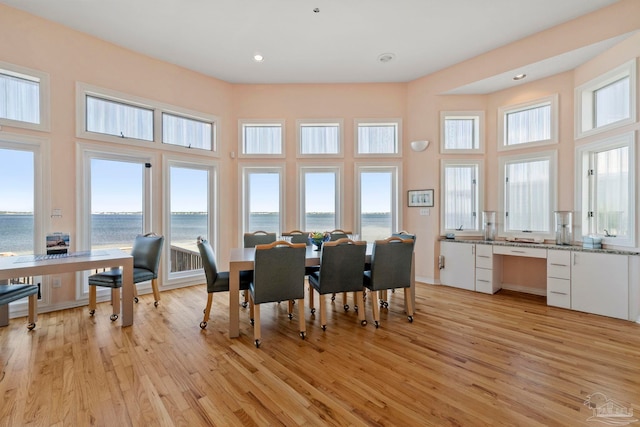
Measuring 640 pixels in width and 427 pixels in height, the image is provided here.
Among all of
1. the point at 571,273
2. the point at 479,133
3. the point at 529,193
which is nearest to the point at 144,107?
the point at 479,133

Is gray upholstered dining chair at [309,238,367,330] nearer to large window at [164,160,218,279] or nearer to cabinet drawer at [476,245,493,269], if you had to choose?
cabinet drawer at [476,245,493,269]

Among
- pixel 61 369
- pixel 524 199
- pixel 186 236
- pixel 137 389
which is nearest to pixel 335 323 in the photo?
pixel 137 389

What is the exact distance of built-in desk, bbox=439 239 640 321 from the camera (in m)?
3.22

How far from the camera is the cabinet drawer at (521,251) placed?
3.86 meters

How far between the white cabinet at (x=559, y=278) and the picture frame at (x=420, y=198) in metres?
1.79

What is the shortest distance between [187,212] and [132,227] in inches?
32.0

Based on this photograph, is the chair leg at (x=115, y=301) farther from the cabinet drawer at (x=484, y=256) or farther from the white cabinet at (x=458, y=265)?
the cabinet drawer at (x=484, y=256)

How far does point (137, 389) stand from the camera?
1944mm

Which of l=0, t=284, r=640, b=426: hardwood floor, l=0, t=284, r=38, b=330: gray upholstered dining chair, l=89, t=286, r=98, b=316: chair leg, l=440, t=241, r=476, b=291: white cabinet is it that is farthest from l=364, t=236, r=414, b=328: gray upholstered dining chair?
l=0, t=284, r=38, b=330: gray upholstered dining chair

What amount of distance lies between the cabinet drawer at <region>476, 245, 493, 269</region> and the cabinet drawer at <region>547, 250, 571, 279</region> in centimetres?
69

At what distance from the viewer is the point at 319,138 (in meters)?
5.22

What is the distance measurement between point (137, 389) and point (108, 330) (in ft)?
4.43
